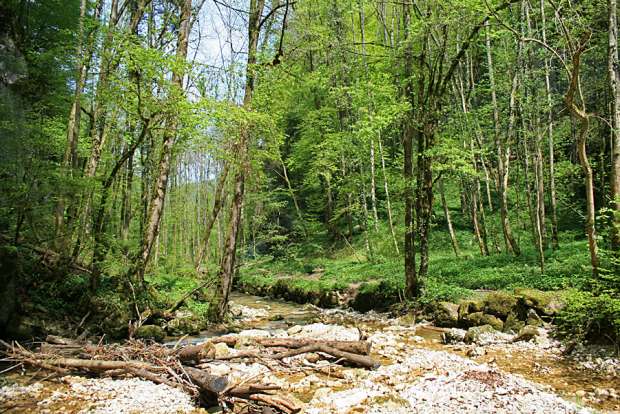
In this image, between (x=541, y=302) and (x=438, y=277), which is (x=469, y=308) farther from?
(x=438, y=277)

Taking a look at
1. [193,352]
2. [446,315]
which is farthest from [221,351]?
[446,315]

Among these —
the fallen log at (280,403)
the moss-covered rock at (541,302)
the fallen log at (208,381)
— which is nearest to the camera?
the fallen log at (280,403)

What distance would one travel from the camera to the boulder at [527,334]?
7.14 m

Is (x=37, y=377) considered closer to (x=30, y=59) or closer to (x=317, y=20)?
(x=30, y=59)

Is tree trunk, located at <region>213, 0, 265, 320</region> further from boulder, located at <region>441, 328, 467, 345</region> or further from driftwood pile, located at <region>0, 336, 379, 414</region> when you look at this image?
boulder, located at <region>441, 328, 467, 345</region>

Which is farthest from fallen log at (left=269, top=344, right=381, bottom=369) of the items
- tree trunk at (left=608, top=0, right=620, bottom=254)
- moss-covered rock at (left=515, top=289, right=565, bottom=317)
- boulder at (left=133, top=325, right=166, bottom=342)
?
tree trunk at (left=608, top=0, right=620, bottom=254)

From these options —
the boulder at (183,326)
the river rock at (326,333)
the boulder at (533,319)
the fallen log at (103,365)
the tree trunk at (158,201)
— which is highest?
the tree trunk at (158,201)

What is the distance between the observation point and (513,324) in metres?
7.87

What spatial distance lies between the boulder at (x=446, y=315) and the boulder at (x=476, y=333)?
1147mm

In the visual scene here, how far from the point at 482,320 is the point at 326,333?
3.38 metres

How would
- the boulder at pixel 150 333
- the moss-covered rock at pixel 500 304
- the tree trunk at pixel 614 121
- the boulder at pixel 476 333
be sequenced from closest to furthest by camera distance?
the tree trunk at pixel 614 121
the boulder at pixel 476 333
the moss-covered rock at pixel 500 304
the boulder at pixel 150 333

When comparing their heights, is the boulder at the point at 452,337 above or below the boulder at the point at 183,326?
above

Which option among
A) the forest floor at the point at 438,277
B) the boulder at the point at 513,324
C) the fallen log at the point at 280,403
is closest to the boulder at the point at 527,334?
the boulder at the point at 513,324

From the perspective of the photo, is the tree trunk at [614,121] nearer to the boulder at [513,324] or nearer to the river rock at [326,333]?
the boulder at [513,324]
